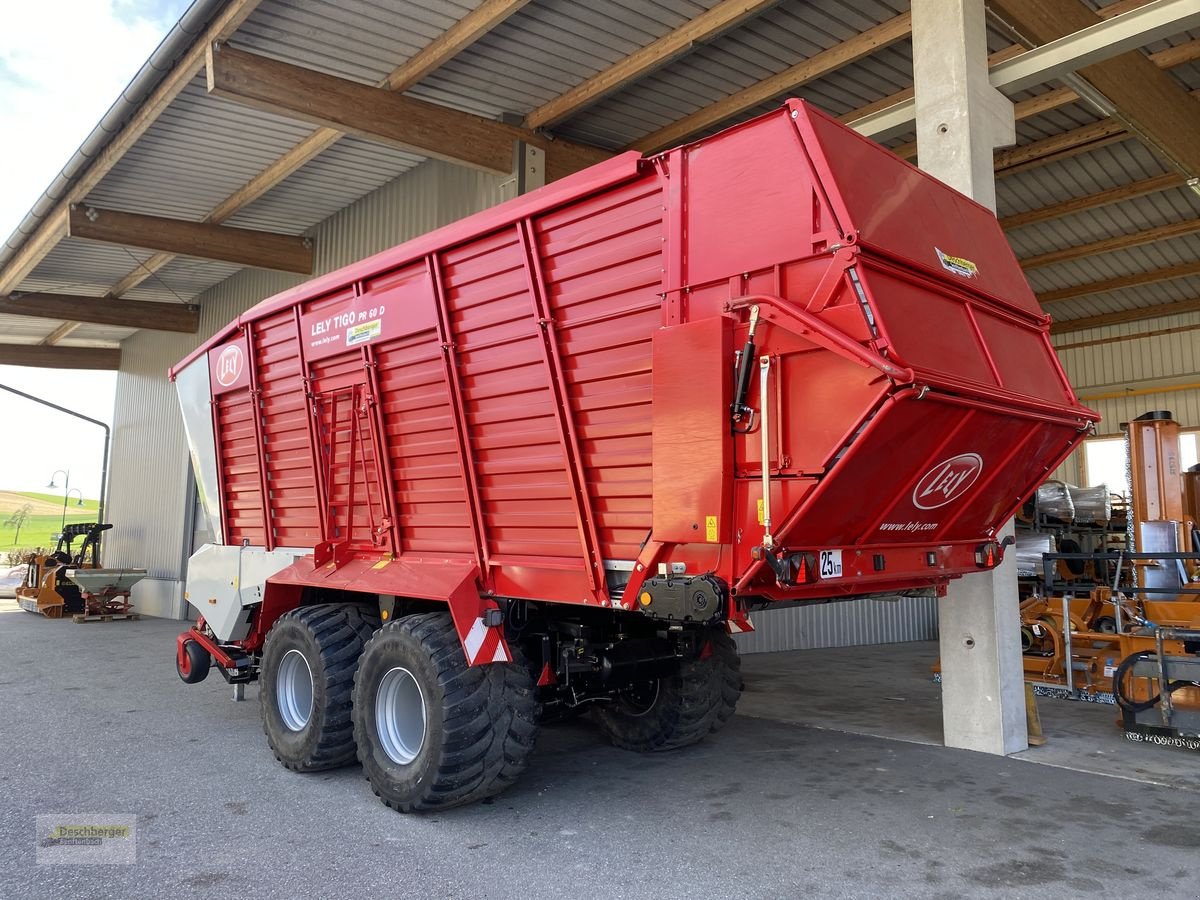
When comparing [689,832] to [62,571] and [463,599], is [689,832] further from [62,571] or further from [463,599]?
[62,571]

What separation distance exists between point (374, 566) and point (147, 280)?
13.2 m

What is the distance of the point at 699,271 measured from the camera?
3766mm

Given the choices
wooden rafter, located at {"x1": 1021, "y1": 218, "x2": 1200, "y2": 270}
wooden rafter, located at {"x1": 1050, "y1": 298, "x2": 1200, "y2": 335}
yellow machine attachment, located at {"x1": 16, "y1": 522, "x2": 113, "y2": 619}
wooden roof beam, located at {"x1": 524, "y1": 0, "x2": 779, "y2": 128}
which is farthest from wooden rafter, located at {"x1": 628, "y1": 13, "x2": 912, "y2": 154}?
yellow machine attachment, located at {"x1": 16, "y1": 522, "x2": 113, "y2": 619}

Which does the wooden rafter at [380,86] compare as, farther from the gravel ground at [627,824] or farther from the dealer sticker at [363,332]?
the gravel ground at [627,824]

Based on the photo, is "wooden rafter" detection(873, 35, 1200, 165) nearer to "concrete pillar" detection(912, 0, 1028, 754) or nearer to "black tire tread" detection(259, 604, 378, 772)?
"concrete pillar" detection(912, 0, 1028, 754)

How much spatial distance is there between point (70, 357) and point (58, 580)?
264 inches

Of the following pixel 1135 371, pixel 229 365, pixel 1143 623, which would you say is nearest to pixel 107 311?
pixel 229 365

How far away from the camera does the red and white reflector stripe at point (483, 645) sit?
435cm

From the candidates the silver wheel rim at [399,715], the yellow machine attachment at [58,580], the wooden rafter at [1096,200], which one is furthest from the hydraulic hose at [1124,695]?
the yellow machine attachment at [58,580]

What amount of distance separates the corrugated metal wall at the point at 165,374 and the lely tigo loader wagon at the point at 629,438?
510cm

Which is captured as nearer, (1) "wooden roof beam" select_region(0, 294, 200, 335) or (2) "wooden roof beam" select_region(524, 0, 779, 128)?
(2) "wooden roof beam" select_region(524, 0, 779, 128)

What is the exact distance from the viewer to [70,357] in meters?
20.5

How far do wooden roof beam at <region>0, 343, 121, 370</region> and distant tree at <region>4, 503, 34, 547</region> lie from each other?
9028 mm

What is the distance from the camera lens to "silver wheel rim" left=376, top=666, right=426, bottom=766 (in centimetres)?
468
